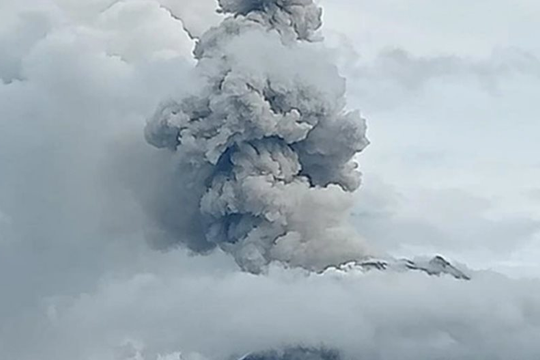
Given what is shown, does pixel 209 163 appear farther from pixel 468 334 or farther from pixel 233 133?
pixel 468 334

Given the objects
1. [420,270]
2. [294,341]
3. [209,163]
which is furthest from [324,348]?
[209,163]

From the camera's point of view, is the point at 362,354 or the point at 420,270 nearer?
the point at 420,270

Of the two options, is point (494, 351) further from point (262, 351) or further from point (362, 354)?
point (262, 351)

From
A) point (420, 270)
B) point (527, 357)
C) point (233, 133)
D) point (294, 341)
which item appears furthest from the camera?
point (527, 357)

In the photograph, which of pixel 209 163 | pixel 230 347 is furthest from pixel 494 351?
pixel 209 163

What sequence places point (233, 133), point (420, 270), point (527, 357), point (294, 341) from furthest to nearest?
point (527, 357)
point (294, 341)
point (420, 270)
point (233, 133)

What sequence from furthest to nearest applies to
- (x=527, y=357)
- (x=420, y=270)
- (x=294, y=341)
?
(x=527, y=357), (x=294, y=341), (x=420, y=270)

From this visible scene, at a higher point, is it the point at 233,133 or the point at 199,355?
the point at 199,355

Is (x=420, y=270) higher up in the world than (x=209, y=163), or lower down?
higher up

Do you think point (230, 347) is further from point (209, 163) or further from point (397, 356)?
point (209, 163)
